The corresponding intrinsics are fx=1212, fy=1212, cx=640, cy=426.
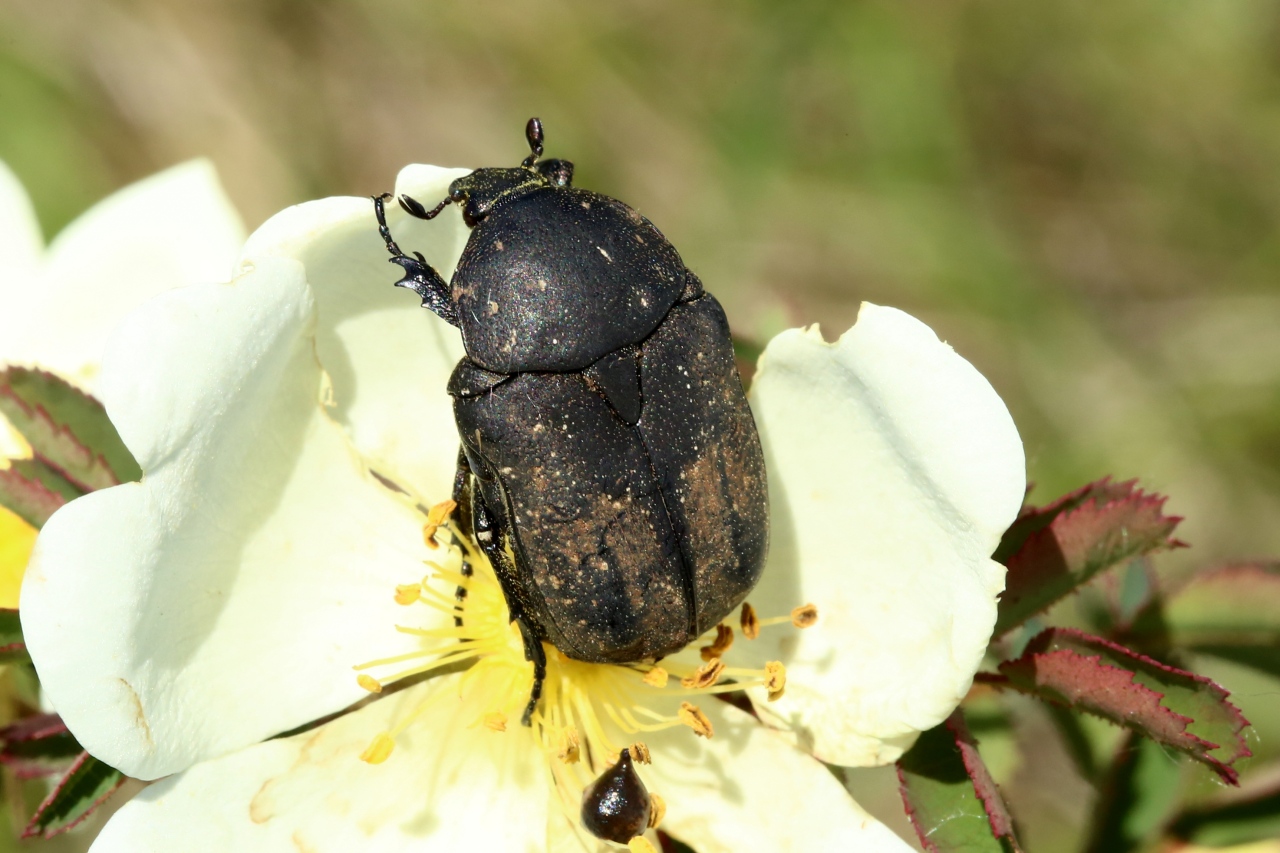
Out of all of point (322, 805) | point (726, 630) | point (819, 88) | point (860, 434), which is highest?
point (819, 88)

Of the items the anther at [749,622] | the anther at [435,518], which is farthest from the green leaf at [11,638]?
the anther at [749,622]

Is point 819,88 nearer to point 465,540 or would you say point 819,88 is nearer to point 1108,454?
point 1108,454

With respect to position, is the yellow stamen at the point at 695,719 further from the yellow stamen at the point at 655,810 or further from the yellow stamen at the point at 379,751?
the yellow stamen at the point at 379,751

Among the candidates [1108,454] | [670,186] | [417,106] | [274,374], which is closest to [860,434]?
[274,374]

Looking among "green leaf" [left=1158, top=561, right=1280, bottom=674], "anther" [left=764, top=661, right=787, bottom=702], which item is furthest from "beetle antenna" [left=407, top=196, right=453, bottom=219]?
"green leaf" [left=1158, top=561, right=1280, bottom=674]

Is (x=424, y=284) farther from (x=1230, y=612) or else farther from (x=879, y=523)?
(x=1230, y=612)

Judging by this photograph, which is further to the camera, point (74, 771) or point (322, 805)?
point (322, 805)
